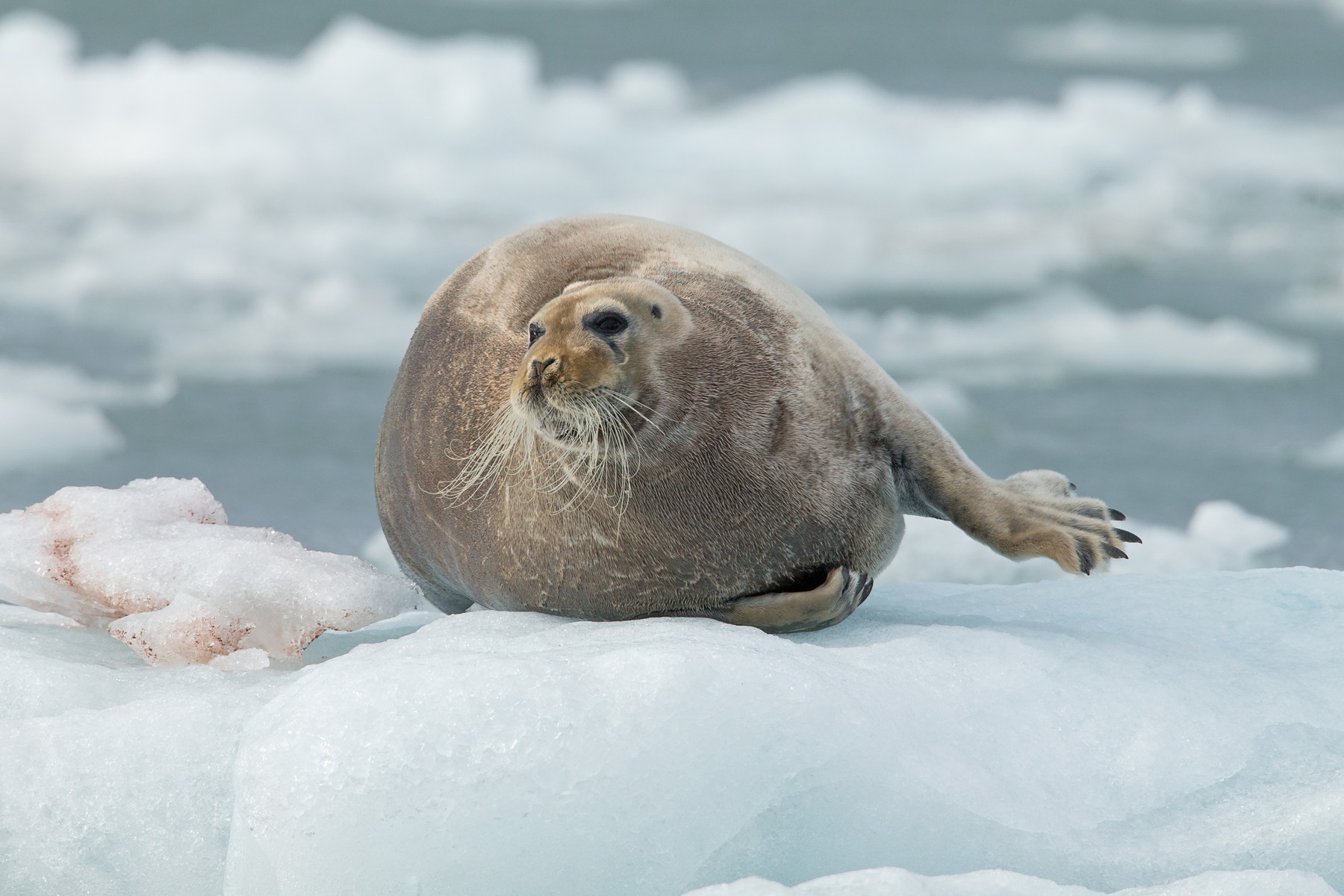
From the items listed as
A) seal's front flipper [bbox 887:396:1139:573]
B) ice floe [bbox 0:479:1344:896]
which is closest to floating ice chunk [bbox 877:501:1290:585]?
seal's front flipper [bbox 887:396:1139:573]

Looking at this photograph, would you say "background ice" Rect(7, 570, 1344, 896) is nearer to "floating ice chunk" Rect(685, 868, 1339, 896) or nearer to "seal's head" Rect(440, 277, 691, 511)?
"floating ice chunk" Rect(685, 868, 1339, 896)

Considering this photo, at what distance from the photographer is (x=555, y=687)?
3.57 metres

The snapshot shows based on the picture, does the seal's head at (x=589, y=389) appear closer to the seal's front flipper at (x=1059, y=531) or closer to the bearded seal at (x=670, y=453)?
the bearded seal at (x=670, y=453)

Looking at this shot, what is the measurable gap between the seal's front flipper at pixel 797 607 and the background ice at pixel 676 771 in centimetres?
29

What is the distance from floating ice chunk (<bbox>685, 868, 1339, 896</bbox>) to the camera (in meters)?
3.19

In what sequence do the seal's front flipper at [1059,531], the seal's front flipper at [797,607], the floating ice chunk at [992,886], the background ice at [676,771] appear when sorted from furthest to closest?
the seal's front flipper at [1059,531]
the seal's front flipper at [797,607]
the background ice at [676,771]
the floating ice chunk at [992,886]

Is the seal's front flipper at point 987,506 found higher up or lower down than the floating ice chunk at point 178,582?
higher up

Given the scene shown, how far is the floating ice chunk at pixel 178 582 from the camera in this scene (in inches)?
195

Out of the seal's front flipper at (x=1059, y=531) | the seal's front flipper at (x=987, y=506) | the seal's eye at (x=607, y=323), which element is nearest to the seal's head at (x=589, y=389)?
the seal's eye at (x=607, y=323)

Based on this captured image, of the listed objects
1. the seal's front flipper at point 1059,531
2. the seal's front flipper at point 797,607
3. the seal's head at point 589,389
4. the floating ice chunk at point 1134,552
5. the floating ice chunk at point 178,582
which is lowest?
the floating ice chunk at point 1134,552

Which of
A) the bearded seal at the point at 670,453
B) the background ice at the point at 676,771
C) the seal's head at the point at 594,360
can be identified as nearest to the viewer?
the background ice at the point at 676,771

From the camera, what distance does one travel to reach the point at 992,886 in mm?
3240

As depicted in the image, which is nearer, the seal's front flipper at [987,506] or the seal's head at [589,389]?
the seal's head at [589,389]

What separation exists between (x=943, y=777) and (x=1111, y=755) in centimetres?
47
